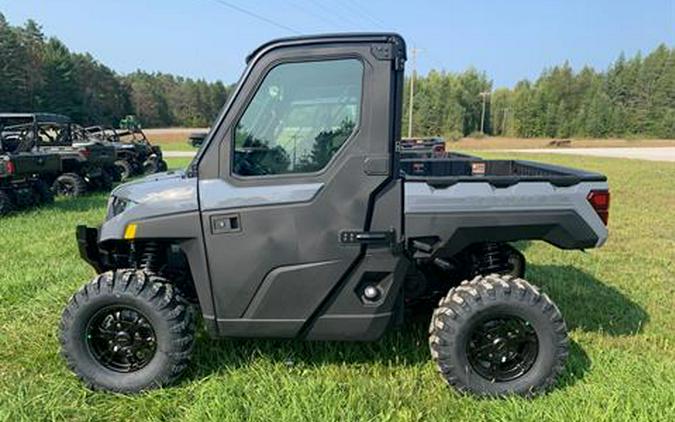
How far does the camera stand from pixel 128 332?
9.71 feet

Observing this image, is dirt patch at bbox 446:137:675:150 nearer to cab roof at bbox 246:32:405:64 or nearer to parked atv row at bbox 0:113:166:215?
parked atv row at bbox 0:113:166:215

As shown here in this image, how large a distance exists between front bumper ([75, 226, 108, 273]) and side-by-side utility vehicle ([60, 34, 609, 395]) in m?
0.31

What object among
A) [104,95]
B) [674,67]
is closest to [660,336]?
[104,95]

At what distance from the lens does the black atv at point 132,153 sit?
49.3ft

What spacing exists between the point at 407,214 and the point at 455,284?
1.04 metres

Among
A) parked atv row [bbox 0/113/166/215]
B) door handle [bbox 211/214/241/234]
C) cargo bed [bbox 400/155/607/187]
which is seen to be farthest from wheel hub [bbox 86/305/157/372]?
parked atv row [bbox 0/113/166/215]

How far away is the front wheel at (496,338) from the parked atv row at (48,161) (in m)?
8.71

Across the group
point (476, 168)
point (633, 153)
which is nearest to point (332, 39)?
point (476, 168)

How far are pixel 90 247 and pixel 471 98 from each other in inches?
3399

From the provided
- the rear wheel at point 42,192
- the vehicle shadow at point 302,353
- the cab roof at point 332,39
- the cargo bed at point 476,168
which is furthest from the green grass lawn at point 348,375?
the rear wheel at point 42,192

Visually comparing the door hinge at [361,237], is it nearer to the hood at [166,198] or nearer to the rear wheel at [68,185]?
the hood at [166,198]

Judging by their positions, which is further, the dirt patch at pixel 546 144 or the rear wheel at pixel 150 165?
the dirt patch at pixel 546 144

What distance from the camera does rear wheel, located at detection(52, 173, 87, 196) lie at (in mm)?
11281

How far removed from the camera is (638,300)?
459 cm
